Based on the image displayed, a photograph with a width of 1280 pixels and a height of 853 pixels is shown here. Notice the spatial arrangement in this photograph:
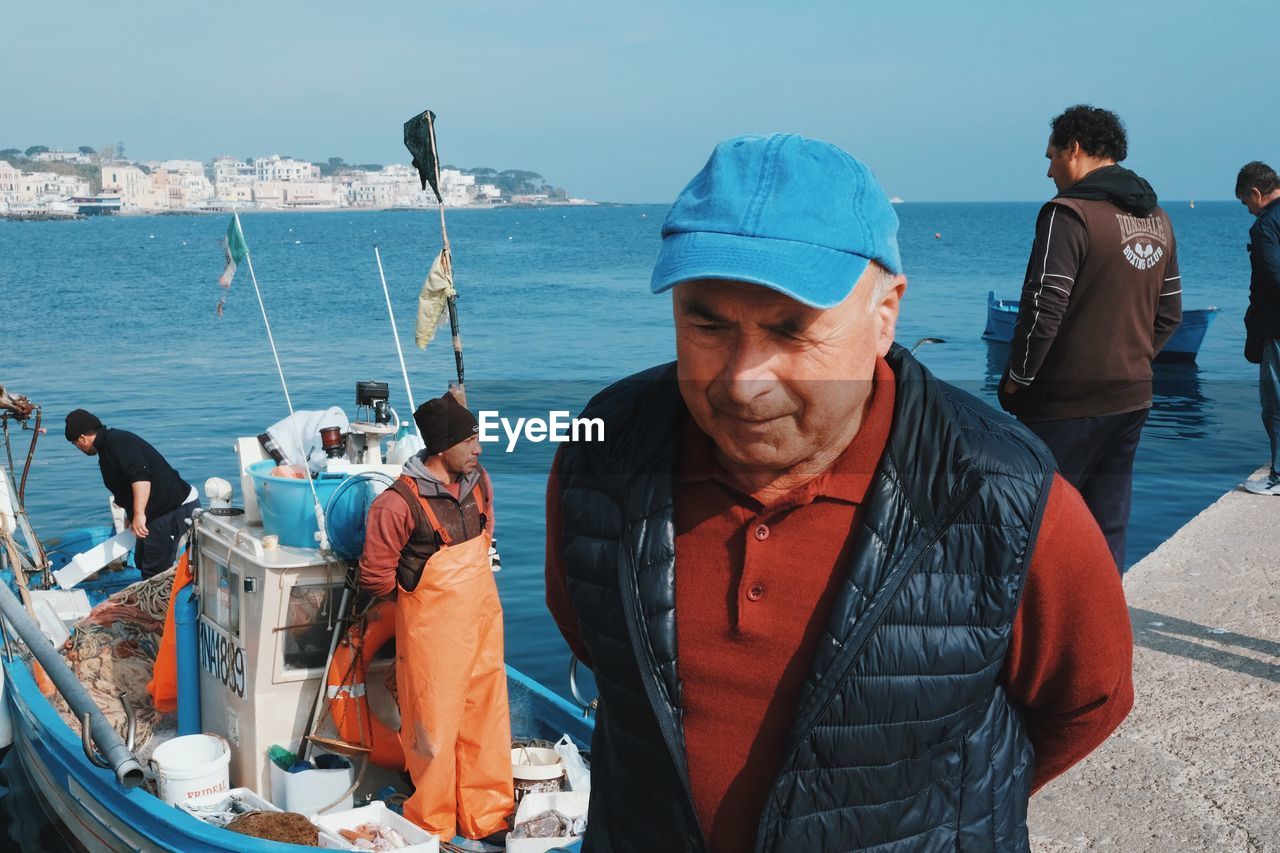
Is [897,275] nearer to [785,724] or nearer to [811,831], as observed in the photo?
[785,724]

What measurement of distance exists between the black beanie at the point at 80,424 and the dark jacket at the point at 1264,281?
312 inches

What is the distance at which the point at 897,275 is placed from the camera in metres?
1.67

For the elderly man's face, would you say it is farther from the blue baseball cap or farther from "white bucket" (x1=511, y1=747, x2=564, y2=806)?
"white bucket" (x1=511, y1=747, x2=564, y2=806)

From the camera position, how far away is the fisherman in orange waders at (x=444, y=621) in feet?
16.9

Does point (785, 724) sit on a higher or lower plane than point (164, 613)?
higher

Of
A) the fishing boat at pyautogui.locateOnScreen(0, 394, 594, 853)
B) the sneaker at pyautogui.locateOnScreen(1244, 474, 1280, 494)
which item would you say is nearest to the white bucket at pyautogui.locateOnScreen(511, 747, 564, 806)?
the fishing boat at pyautogui.locateOnScreen(0, 394, 594, 853)

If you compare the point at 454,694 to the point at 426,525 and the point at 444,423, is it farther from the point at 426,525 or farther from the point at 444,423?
the point at 444,423

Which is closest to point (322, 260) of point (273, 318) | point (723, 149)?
point (273, 318)

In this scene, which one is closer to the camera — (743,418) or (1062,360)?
(743,418)

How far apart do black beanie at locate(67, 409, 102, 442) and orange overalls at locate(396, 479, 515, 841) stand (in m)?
4.95

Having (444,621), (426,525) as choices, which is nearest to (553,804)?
(444,621)

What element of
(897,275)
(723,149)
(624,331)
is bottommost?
(624,331)

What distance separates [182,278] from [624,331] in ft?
114

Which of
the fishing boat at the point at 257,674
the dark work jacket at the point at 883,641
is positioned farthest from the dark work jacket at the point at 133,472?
the dark work jacket at the point at 883,641
